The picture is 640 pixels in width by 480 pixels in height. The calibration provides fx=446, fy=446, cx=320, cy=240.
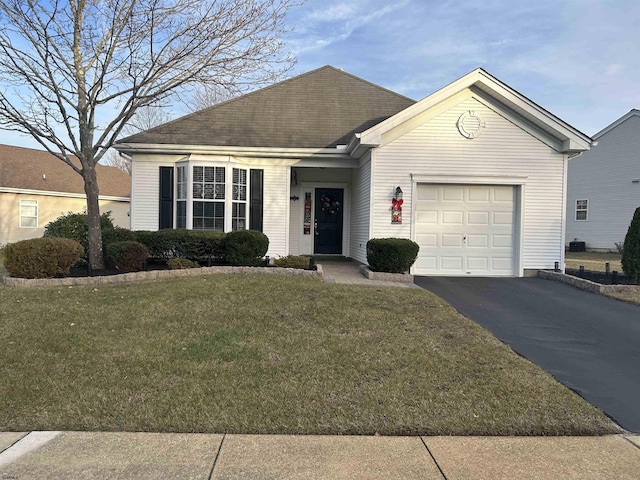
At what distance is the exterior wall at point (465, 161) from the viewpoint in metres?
11.1

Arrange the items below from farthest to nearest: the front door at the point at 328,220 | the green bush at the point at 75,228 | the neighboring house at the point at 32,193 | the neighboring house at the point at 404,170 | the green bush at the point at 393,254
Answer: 1. the neighboring house at the point at 32,193
2. the front door at the point at 328,220
3. the neighboring house at the point at 404,170
4. the green bush at the point at 75,228
5. the green bush at the point at 393,254

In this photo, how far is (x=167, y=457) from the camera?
318cm

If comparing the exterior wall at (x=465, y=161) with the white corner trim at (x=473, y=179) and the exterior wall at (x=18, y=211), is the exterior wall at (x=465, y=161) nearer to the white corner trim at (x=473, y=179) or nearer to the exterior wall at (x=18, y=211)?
the white corner trim at (x=473, y=179)

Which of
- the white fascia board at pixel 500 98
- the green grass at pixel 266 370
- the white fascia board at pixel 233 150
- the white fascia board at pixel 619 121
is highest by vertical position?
the white fascia board at pixel 619 121

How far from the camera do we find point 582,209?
24562 mm

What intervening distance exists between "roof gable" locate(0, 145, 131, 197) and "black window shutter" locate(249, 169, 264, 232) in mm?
15476

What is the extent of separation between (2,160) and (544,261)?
25.2 metres

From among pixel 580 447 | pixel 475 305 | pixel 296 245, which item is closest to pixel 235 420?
pixel 580 447

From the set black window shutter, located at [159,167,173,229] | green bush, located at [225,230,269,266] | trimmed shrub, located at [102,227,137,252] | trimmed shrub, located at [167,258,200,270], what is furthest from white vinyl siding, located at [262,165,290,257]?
trimmed shrub, located at [102,227,137,252]

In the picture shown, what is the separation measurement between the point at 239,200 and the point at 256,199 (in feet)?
1.61

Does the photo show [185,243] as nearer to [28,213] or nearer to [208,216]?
[208,216]

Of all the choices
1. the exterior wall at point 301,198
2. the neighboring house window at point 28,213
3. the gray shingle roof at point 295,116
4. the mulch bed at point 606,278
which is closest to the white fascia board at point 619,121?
the gray shingle roof at point 295,116

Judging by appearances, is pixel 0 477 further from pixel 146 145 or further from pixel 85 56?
pixel 146 145

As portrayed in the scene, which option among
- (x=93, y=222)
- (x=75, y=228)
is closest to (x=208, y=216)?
(x=93, y=222)
